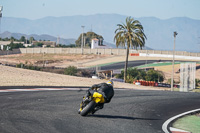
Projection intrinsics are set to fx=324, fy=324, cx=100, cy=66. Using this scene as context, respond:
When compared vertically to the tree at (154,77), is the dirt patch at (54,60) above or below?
above

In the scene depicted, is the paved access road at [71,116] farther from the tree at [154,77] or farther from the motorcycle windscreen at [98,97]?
the tree at [154,77]

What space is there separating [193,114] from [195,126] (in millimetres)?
3795

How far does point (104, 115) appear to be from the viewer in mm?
12164

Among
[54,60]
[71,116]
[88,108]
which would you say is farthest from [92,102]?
[54,60]

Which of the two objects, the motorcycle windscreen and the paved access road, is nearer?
the paved access road

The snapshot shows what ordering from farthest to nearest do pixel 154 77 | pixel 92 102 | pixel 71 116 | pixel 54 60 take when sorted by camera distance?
1. pixel 54 60
2. pixel 154 77
3. pixel 71 116
4. pixel 92 102

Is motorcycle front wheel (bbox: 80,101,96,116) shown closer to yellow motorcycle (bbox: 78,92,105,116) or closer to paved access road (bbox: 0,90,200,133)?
yellow motorcycle (bbox: 78,92,105,116)

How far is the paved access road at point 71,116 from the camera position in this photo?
9.20 meters

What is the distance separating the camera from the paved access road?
30.2ft

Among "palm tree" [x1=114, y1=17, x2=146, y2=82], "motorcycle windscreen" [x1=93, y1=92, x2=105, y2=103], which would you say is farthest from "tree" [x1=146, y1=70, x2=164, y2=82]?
"motorcycle windscreen" [x1=93, y1=92, x2=105, y2=103]

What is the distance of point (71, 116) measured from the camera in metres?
11.1

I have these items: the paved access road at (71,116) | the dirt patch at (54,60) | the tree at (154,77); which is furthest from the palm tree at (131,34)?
the dirt patch at (54,60)

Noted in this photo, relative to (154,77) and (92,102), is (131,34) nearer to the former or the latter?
(154,77)

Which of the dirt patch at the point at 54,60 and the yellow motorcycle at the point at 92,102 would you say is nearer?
the yellow motorcycle at the point at 92,102
